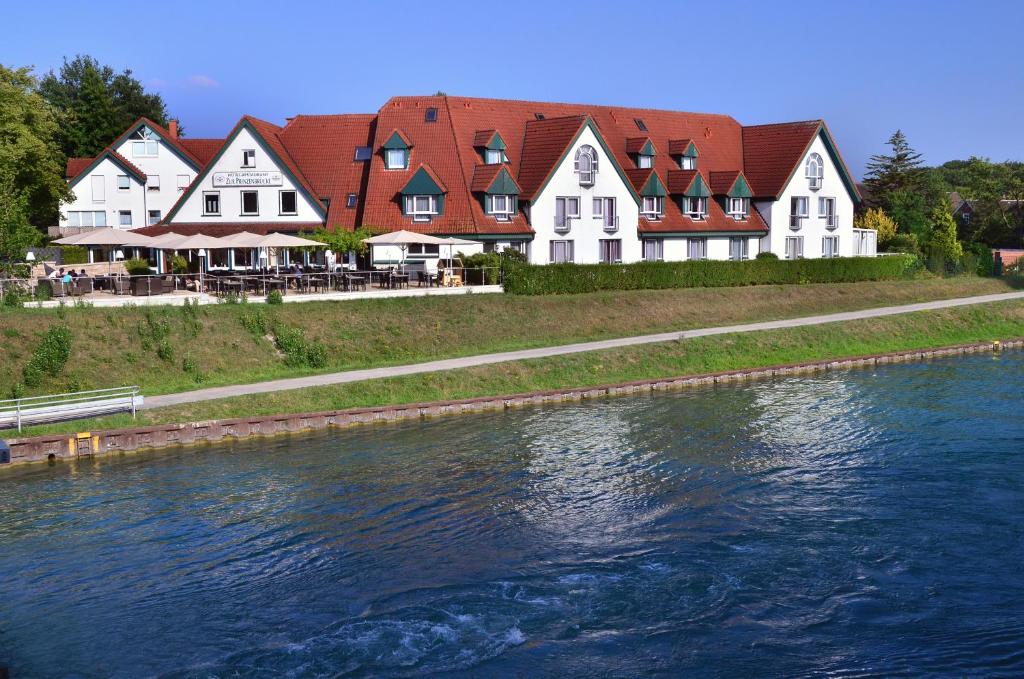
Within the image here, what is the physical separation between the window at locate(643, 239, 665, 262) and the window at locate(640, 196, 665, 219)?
157cm

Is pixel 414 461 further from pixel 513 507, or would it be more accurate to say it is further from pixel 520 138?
pixel 520 138

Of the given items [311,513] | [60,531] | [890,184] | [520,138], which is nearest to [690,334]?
[520,138]

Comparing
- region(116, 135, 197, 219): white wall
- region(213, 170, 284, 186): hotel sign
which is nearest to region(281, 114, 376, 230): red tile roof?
region(213, 170, 284, 186): hotel sign

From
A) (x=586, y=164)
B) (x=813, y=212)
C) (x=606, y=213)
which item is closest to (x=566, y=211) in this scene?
(x=606, y=213)

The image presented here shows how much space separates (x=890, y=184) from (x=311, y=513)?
9332cm

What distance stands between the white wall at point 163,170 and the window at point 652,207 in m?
29.6

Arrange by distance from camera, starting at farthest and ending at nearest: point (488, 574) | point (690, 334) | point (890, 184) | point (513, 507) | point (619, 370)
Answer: point (890, 184) → point (690, 334) → point (619, 370) → point (513, 507) → point (488, 574)

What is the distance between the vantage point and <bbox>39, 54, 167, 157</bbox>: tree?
91.9 metres

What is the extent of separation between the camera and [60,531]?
22.5 m

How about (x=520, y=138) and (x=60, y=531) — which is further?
(x=520, y=138)

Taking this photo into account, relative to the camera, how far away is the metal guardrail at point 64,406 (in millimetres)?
29859

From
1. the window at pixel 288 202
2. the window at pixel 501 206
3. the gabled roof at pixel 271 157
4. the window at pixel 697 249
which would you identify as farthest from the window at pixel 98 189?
the window at pixel 697 249

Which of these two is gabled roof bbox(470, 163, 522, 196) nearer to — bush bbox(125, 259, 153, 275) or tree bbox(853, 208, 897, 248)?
bush bbox(125, 259, 153, 275)

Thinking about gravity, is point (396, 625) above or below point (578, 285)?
below
